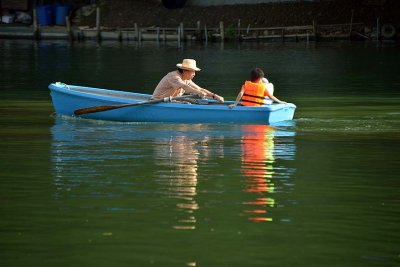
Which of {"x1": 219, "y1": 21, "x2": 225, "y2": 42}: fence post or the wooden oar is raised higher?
the wooden oar

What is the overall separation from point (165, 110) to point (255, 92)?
1.77 meters

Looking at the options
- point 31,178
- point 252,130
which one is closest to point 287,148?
point 252,130

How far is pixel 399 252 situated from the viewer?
12211 mm

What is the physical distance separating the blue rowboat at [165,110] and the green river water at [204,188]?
31 centimetres

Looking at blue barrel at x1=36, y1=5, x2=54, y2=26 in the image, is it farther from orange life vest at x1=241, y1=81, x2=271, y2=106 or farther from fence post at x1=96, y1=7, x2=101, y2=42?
orange life vest at x1=241, y1=81, x2=271, y2=106

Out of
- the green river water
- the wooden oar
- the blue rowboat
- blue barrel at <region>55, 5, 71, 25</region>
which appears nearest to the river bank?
blue barrel at <region>55, 5, 71, 25</region>

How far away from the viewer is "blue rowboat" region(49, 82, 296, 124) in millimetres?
23562

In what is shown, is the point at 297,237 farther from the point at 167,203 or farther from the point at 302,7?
the point at 302,7

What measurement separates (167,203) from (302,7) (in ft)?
192

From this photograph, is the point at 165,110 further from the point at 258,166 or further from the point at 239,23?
the point at 239,23

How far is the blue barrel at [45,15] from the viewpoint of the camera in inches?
2938

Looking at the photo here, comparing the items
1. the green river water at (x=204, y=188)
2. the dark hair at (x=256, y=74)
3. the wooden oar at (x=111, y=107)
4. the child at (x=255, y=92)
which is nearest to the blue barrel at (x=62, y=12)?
the green river water at (x=204, y=188)

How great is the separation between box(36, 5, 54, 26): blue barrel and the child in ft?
170

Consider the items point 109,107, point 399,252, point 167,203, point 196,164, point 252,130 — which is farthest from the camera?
point 109,107
